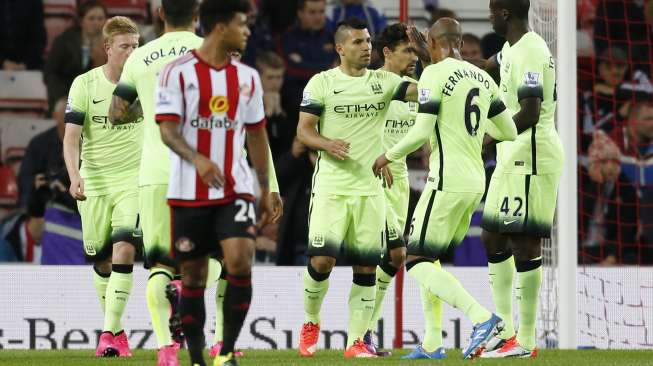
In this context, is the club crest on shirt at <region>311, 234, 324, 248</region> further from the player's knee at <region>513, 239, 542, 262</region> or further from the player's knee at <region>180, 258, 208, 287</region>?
the player's knee at <region>180, 258, 208, 287</region>

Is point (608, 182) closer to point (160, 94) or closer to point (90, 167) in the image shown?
point (90, 167)

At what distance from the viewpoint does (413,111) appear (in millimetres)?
10672

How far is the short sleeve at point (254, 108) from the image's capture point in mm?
6719

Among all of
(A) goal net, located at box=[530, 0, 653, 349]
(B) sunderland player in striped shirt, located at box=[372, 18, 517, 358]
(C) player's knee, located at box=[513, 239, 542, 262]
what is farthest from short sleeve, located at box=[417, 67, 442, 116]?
(A) goal net, located at box=[530, 0, 653, 349]

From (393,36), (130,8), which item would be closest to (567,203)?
(393,36)

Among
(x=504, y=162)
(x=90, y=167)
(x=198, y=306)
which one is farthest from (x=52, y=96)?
(x=198, y=306)

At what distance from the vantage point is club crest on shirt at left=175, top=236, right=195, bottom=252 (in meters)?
A: 6.71

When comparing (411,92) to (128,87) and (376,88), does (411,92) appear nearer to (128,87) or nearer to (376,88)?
(376,88)

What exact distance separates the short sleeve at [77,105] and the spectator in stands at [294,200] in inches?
147

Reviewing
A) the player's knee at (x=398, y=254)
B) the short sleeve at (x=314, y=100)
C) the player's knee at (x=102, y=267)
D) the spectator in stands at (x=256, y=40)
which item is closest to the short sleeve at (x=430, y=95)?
the short sleeve at (x=314, y=100)

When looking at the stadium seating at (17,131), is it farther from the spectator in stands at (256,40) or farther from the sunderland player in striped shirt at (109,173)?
the sunderland player in striped shirt at (109,173)

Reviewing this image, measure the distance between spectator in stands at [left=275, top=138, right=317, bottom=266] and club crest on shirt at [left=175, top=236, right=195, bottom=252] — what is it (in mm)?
6506

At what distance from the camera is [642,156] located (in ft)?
46.2

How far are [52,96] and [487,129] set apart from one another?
629 centimetres
